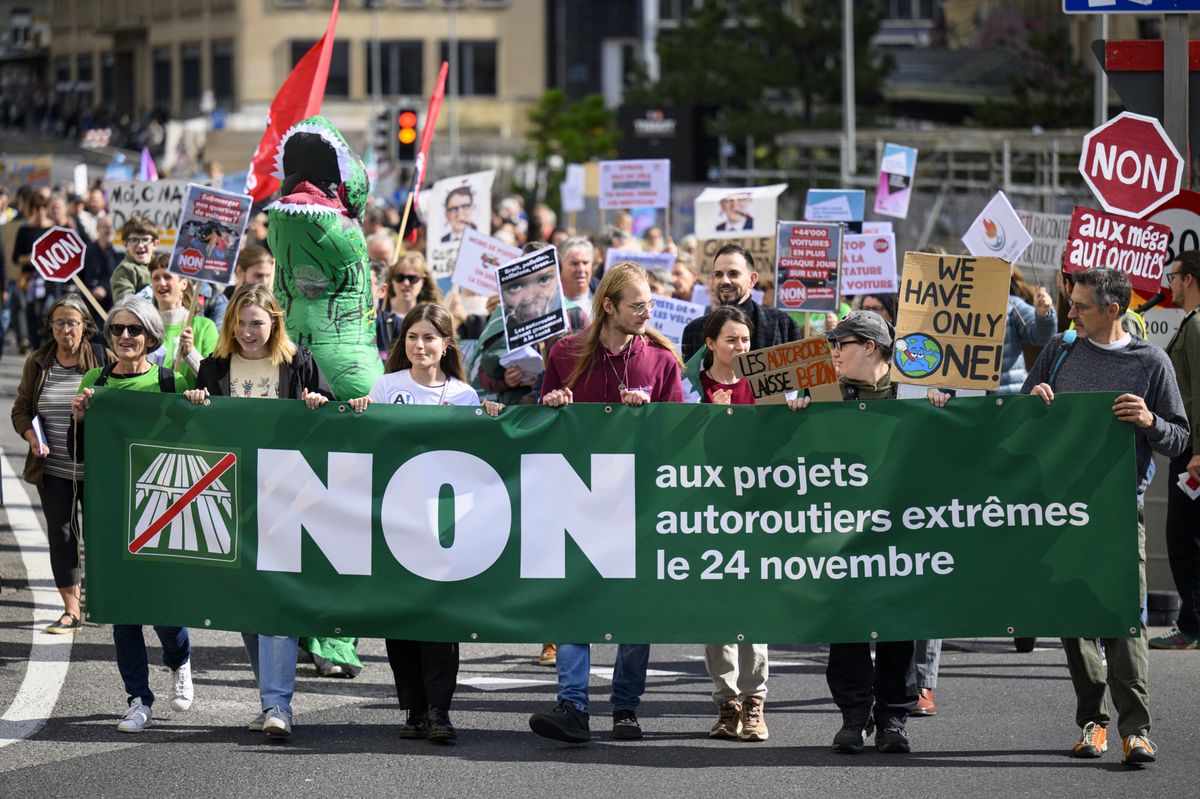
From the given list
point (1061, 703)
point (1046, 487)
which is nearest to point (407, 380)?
point (1046, 487)

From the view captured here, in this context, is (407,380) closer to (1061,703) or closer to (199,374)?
(199,374)

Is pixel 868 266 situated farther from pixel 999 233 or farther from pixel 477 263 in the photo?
pixel 477 263

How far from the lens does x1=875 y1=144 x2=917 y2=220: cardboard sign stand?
1639 cm

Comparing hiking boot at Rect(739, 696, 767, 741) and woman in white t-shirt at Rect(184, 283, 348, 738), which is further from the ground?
woman in white t-shirt at Rect(184, 283, 348, 738)

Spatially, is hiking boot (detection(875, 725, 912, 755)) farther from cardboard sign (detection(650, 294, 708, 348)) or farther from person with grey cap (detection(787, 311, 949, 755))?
cardboard sign (detection(650, 294, 708, 348))

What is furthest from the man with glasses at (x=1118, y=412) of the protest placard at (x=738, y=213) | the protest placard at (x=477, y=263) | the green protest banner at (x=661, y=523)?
the protest placard at (x=738, y=213)

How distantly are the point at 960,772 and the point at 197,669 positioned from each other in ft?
12.9

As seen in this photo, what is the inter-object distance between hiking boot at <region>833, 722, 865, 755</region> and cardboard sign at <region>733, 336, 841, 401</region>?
134cm

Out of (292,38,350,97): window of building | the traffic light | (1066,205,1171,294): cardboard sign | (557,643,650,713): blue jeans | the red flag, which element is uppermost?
(292,38,350,97): window of building

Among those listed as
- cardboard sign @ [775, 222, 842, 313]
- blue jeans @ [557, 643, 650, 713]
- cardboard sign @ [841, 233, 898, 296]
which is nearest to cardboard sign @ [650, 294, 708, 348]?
cardboard sign @ [775, 222, 842, 313]

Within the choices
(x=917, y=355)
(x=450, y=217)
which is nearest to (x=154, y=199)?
(x=450, y=217)

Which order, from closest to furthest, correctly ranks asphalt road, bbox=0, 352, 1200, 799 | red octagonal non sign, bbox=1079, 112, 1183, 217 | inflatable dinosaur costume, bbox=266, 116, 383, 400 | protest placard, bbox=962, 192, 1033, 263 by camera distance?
asphalt road, bbox=0, 352, 1200, 799 → inflatable dinosaur costume, bbox=266, 116, 383, 400 → red octagonal non sign, bbox=1079, 112, 1183, 217 → protest placard, bbox=962, 192, 1033, 263

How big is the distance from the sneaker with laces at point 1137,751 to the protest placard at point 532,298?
11.2 ft

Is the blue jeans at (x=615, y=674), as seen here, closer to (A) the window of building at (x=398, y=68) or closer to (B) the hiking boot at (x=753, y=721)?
(B) the hiking boot at (x=753, y=721)
